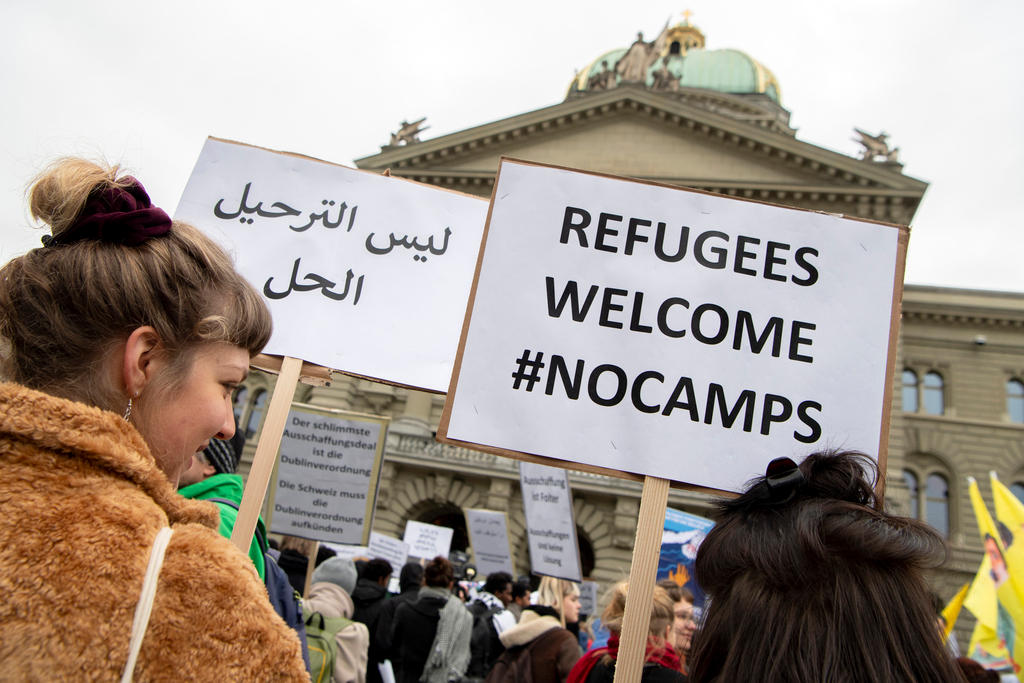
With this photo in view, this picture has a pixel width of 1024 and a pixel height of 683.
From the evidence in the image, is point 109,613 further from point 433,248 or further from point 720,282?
point 433,248

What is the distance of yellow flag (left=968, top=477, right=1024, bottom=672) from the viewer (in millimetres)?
4918

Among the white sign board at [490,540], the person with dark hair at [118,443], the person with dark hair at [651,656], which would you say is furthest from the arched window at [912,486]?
the person with dark hair at [118,443]

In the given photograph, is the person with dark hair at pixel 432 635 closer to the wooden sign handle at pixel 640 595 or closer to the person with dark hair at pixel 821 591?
the wooden sign handle at pixel 640 595

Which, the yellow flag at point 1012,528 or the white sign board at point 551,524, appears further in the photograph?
the white sign board at point 551,524

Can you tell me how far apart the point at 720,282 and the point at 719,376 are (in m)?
0.34

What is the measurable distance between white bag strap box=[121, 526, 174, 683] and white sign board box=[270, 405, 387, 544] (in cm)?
445

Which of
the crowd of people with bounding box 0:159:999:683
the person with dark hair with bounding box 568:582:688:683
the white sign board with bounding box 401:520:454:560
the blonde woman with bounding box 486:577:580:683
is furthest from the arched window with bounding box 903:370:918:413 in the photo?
the crowd of people with bounding box 0:159:999:683

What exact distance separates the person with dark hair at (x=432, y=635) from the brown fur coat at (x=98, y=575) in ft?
17.1

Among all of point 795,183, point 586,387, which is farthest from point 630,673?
point 795,183

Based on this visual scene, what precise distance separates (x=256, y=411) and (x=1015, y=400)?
89.2 ft

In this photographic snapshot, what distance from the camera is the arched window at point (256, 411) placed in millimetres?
26938

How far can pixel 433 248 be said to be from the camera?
3301mm

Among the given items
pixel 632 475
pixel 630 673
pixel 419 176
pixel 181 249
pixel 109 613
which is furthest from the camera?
pixel 419 176

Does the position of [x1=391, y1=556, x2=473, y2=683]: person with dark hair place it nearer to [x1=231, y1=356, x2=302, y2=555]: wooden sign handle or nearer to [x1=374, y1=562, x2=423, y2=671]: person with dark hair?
[x1=374, y1=562, x2=423, y2=671]: person with dark hair
